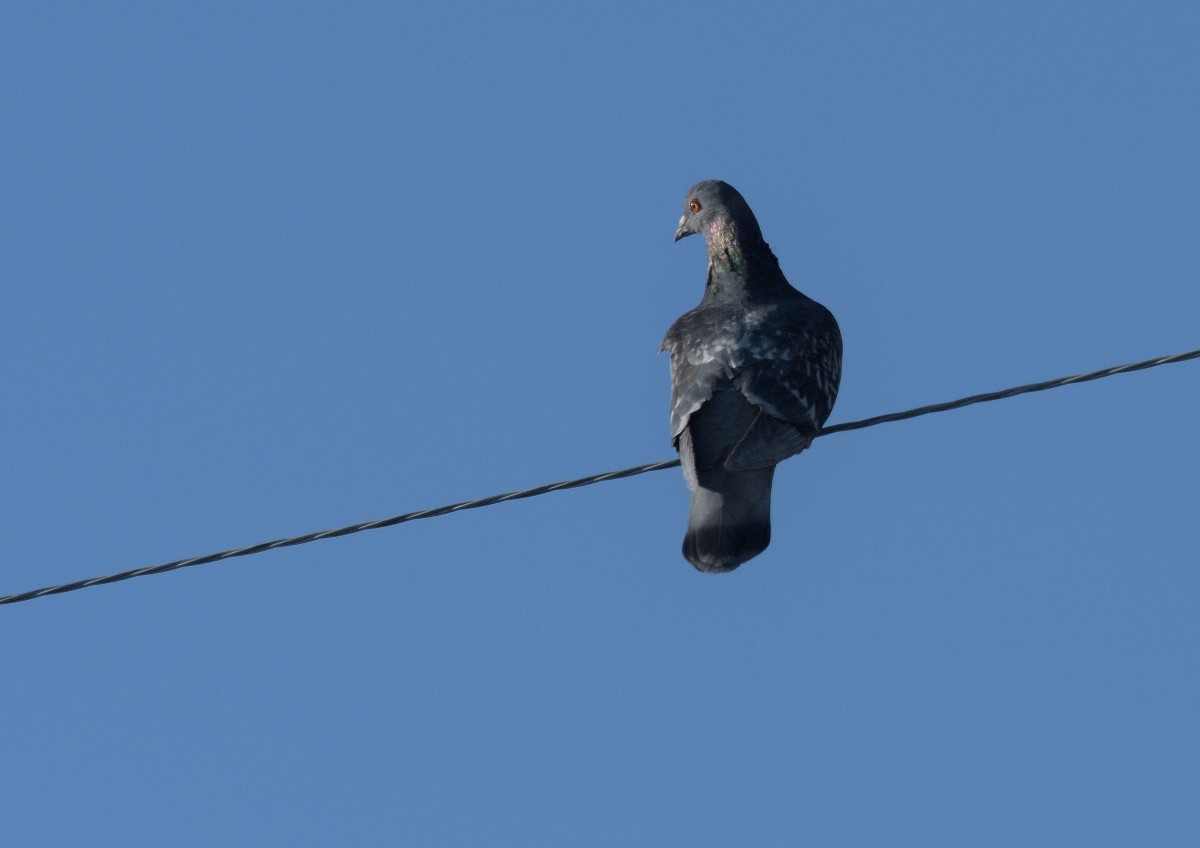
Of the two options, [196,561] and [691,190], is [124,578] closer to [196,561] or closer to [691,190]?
[196,561]

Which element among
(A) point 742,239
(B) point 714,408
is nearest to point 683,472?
(B) point 714,408

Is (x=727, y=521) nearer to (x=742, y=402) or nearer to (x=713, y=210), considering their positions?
(x=742, y=402)

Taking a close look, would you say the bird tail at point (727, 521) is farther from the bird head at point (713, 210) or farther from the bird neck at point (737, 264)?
the bird head at point (713, 210)

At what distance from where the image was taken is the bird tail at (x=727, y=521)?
→ 28.1 feet

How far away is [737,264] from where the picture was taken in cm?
1044

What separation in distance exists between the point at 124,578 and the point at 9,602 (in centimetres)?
45

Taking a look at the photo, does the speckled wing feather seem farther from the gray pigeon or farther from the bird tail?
the bird tail

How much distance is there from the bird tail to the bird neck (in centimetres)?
169

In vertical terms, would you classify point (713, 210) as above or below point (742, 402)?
above

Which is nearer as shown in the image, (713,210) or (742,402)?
(742,402)

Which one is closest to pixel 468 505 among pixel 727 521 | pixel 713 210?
pixel 727 521

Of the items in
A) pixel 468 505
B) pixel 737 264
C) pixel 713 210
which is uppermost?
pixel 713 210

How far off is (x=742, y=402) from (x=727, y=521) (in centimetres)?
55

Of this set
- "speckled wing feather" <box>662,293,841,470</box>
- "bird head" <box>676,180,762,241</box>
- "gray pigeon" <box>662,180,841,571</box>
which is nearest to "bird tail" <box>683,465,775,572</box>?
"gray pigeon" <box>662,180,841,571</box>
